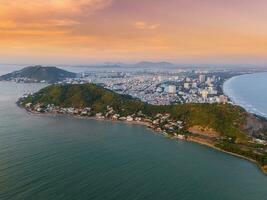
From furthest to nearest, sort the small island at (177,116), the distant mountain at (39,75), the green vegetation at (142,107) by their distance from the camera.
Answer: the distant mountain at (39,75) < the green vegetation at (142,107) < the small island at (177,116)

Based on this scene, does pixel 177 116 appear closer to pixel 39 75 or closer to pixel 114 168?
pixel 114 168

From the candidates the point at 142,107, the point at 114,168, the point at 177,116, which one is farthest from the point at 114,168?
the point at 142,107

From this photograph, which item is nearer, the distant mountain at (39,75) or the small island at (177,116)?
the small island at (177,116)

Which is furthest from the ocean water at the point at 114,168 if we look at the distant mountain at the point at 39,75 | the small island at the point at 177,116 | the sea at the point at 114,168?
the distant mountain at the point at 39,75

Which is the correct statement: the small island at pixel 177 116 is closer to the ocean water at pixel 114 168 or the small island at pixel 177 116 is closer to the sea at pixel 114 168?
the sea at pixel 114 168

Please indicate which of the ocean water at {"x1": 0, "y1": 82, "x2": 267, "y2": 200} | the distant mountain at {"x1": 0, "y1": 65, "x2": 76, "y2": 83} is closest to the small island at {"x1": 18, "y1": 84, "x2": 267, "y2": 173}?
the ocean water at {"x1": 0, "y1": 82, "x2": 267, "y2": 200}

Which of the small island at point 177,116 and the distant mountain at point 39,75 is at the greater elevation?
the distant mountain at point 39,75
